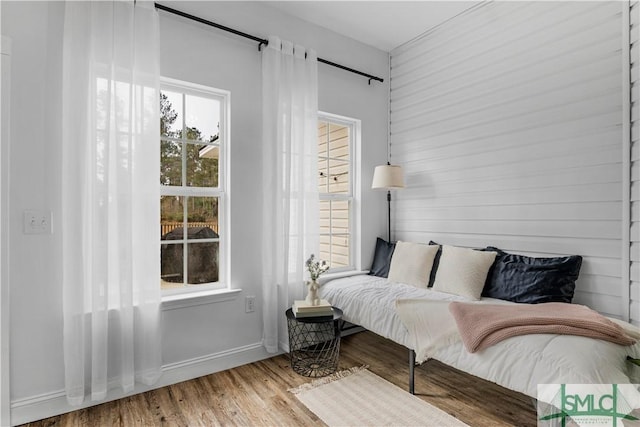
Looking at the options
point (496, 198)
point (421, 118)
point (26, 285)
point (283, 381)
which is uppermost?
point (421, 118)

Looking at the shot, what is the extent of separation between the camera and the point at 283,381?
7.95 ft

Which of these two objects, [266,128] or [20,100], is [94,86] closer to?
[20,100]

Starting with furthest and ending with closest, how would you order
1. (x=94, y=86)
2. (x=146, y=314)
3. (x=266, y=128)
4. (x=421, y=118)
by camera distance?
(x=421, y=118) < (x=266, y=128) < (x=146, y=314) < (x=94, y=86)

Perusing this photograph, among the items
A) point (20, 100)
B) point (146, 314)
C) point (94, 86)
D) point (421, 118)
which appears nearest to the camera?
point (20, 100)

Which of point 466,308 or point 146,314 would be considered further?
point 146,314

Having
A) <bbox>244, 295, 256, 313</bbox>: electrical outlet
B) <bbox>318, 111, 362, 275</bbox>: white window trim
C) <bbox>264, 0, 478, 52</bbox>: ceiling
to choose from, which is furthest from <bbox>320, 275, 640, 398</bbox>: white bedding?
<bbox>264, 0, 478, 52</bbox>: ceiling

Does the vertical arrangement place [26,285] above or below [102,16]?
below

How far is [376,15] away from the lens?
3088mm

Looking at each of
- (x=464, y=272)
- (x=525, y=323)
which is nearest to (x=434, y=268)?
(x=464, y=272)

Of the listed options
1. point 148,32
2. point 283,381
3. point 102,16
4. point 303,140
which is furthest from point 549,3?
point 283,381

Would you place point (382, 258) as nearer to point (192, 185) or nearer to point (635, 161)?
point (192, 185)

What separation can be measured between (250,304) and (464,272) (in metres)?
1.72

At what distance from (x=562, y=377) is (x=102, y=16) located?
10.4 feet

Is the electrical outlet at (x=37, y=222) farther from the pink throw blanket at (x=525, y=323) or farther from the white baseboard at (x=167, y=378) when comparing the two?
the pink throw blanket at (x=525, y=323)
